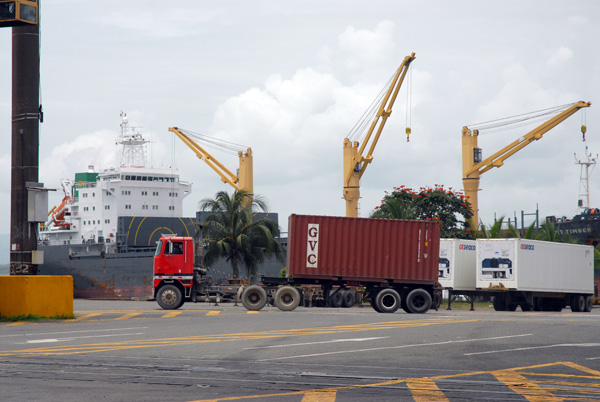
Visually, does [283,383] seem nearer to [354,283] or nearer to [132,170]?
[354,283]

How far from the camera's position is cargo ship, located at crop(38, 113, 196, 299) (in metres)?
52.8

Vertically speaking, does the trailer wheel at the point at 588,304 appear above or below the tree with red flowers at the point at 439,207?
below

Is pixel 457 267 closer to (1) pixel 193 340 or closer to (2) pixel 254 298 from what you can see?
(2) pixel 254 298

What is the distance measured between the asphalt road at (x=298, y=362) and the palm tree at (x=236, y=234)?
83.4ft

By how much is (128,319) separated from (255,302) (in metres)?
6.56

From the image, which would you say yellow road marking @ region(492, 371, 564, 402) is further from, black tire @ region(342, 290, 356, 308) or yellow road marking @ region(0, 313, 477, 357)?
black tire @ region(342, 290, 356, 308)

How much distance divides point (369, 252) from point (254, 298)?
4335 mm

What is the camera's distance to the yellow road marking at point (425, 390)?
8.07m

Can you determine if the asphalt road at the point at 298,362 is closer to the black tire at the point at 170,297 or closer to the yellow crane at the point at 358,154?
the black tire at the point at 170,297

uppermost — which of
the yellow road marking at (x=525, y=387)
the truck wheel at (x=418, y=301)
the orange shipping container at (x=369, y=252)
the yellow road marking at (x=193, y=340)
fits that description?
the orange shipping container at (x=369, y=252)

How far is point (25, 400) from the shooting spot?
7820 millimetres

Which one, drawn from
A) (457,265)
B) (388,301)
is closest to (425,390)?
(388,301)

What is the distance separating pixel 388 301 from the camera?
27.3 metres

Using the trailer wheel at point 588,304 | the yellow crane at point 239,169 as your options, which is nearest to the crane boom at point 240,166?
the yellow crane at point 239,169
